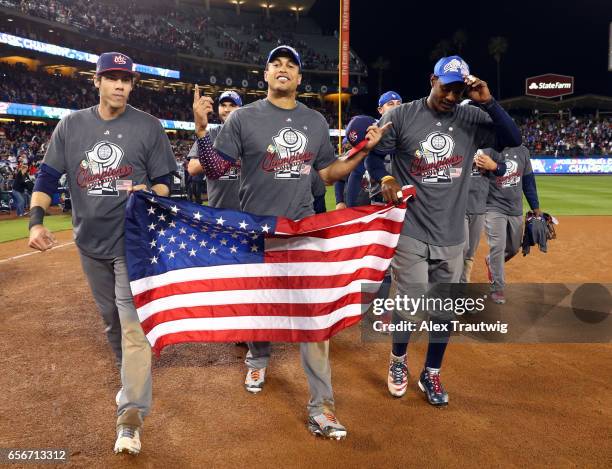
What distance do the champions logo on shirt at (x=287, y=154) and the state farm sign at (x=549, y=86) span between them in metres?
68.9

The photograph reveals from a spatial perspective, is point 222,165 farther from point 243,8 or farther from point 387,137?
point 243,8

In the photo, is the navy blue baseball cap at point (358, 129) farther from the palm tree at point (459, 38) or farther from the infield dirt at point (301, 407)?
the palm tree at point (459, 38)

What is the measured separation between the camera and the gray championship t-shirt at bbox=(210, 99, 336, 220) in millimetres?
3637

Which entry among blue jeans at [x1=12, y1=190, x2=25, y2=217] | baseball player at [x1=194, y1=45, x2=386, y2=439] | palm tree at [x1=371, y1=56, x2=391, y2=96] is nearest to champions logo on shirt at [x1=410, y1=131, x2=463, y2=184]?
baseball player at [x1=194, y1=45, x2=386, y2=439]

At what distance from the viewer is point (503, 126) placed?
3865 mm

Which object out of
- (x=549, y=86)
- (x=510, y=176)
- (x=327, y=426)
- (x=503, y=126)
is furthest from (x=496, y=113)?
(x=549, y=86)

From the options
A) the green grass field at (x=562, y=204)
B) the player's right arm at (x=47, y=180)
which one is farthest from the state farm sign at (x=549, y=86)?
the player's right arm at (x=47, y=180)

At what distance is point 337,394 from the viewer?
162 inches

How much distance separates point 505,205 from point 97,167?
215 inches

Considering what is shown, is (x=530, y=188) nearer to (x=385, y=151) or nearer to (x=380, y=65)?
(x=385, y=151)

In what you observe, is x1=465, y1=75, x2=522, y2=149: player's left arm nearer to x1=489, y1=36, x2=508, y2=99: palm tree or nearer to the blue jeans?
the blue jeans

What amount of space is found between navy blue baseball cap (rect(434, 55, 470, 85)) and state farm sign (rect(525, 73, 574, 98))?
68.2 meters

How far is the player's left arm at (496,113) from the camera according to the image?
11.8 feet

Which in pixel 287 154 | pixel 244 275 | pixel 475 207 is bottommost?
pixel 244 275
